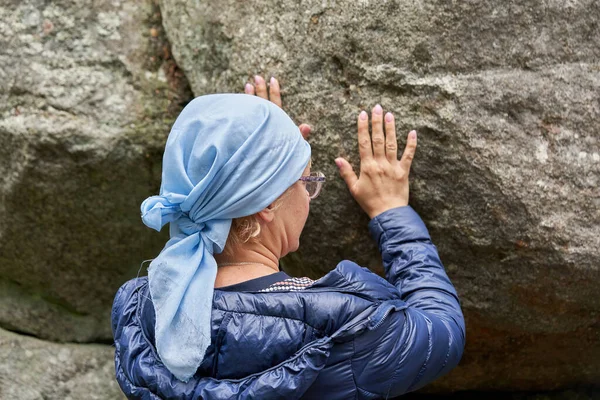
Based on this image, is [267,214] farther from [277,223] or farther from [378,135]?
[378,135]

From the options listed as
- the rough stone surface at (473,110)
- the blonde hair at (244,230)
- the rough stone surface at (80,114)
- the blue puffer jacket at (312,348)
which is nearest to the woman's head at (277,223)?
the blonde hair at (244,230)

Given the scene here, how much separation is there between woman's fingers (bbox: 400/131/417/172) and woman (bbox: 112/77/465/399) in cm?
Result: 45

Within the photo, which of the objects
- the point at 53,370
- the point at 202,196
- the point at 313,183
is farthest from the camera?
the point at 53,370

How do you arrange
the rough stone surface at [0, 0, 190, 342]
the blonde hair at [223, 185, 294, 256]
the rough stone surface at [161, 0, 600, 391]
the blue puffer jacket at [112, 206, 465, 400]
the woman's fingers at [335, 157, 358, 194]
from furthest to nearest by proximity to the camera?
the rough stone surface at [0, 0, 190, 342]
the woman's fingers at [335, 157, 358, 194]
the rough stone surface at [161, 0, 600, 391]
the blonde hair at [223, 185, 294, 256]
the blue puffer jacket at [112, 206, 465, 400]

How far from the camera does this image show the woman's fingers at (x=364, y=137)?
8.14 ft

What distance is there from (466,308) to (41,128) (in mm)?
1785

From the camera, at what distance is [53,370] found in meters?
3.47

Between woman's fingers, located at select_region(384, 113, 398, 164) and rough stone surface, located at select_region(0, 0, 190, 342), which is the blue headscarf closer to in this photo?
woman's fingers, located at select_region(384, 113, 398, 164)

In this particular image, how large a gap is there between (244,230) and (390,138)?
28.6 inches

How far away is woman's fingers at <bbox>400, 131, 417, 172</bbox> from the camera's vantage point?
2.45m

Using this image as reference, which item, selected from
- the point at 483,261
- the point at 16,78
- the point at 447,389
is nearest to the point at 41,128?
the point at 16,78

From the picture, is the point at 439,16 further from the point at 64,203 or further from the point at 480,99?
the point at 64,203

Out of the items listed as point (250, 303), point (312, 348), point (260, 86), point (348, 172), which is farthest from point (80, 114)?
point (312, 348)

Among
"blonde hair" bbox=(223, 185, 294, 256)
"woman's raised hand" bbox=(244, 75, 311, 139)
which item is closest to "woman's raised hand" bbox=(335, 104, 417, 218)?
"woman's raised hand" bbox=(244, 75, 311, 139)
